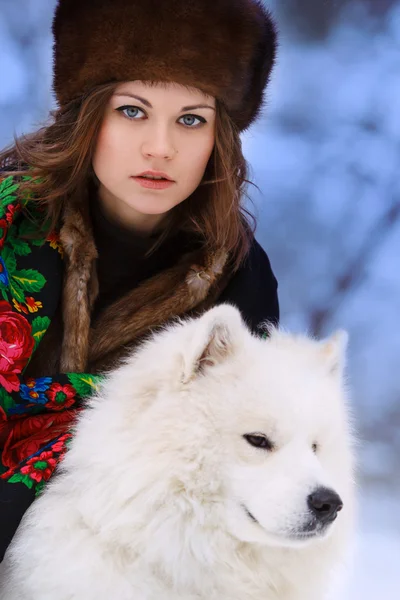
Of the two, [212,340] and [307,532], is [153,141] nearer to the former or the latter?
[212,340]

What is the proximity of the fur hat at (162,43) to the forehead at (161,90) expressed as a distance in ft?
0.07

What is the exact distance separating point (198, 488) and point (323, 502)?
0.29 meters

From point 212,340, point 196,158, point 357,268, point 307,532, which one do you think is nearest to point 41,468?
point 212,340

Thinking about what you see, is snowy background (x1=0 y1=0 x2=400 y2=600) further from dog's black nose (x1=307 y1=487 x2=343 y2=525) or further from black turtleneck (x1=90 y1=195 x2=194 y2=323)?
dog's black nose (x1=307 y1=487 x2=343 y2=525)

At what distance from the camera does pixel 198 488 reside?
1.56 m

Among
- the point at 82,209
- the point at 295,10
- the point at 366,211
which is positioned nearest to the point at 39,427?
the point at 82,209

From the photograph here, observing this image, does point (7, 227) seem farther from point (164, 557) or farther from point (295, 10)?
point (295, 10)

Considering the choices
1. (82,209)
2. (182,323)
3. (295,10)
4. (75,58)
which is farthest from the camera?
(295,10)

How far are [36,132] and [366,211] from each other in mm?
1852

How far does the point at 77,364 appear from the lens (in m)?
2.23

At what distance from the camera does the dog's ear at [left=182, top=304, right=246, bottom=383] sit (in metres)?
1.58

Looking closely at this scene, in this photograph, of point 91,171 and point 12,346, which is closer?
point 12,346

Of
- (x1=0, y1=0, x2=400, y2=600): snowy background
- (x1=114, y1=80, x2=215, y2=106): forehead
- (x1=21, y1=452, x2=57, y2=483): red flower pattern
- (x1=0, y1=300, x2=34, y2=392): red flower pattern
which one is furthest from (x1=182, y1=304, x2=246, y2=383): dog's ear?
(x1=0, y1=0, x2=400, y2=600): snowy background

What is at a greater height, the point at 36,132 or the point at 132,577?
the point at 36,132
